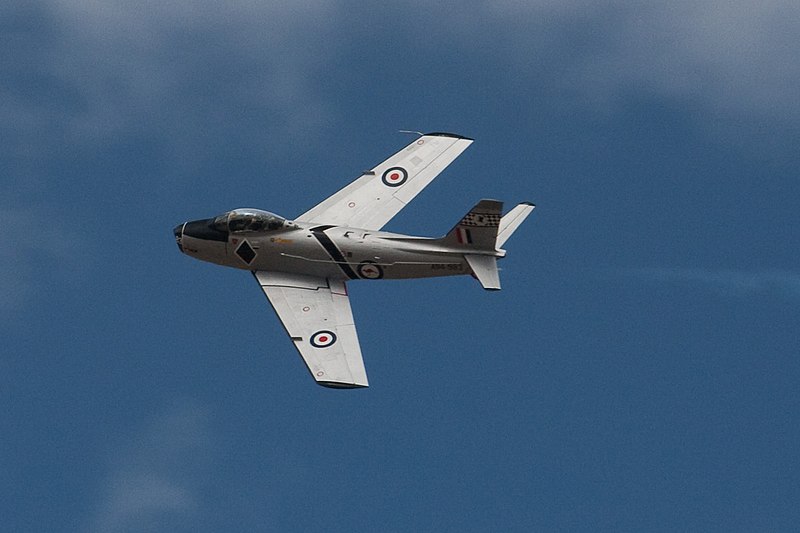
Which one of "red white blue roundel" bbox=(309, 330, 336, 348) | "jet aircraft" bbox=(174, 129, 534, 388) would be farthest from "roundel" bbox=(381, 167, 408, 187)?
"red white blue roundel" bbox=(309, 330, 336, 348)

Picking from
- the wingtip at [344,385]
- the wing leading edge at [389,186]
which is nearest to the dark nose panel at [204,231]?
the wing leading edge at [389,186]

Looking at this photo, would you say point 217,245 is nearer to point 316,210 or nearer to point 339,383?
point 316,210

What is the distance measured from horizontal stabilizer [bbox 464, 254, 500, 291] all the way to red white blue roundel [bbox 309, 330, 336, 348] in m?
5.37

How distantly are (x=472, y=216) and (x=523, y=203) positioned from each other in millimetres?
3340

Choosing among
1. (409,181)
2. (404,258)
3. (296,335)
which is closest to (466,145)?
(409,181)

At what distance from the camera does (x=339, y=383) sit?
5569 centimetres

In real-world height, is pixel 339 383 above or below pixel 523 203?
below

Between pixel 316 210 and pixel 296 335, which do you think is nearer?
pixel 296 335

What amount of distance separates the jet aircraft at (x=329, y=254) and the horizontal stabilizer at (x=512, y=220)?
35 mm

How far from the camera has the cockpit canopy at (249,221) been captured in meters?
60.4

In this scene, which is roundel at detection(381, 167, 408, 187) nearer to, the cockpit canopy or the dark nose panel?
the cockpit canopy

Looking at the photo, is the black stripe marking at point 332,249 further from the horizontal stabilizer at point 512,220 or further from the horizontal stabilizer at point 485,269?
the horizontal stabilizer at point 512,220

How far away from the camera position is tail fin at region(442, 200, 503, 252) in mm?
58250

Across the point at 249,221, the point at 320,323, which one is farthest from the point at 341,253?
the point at 249,221
